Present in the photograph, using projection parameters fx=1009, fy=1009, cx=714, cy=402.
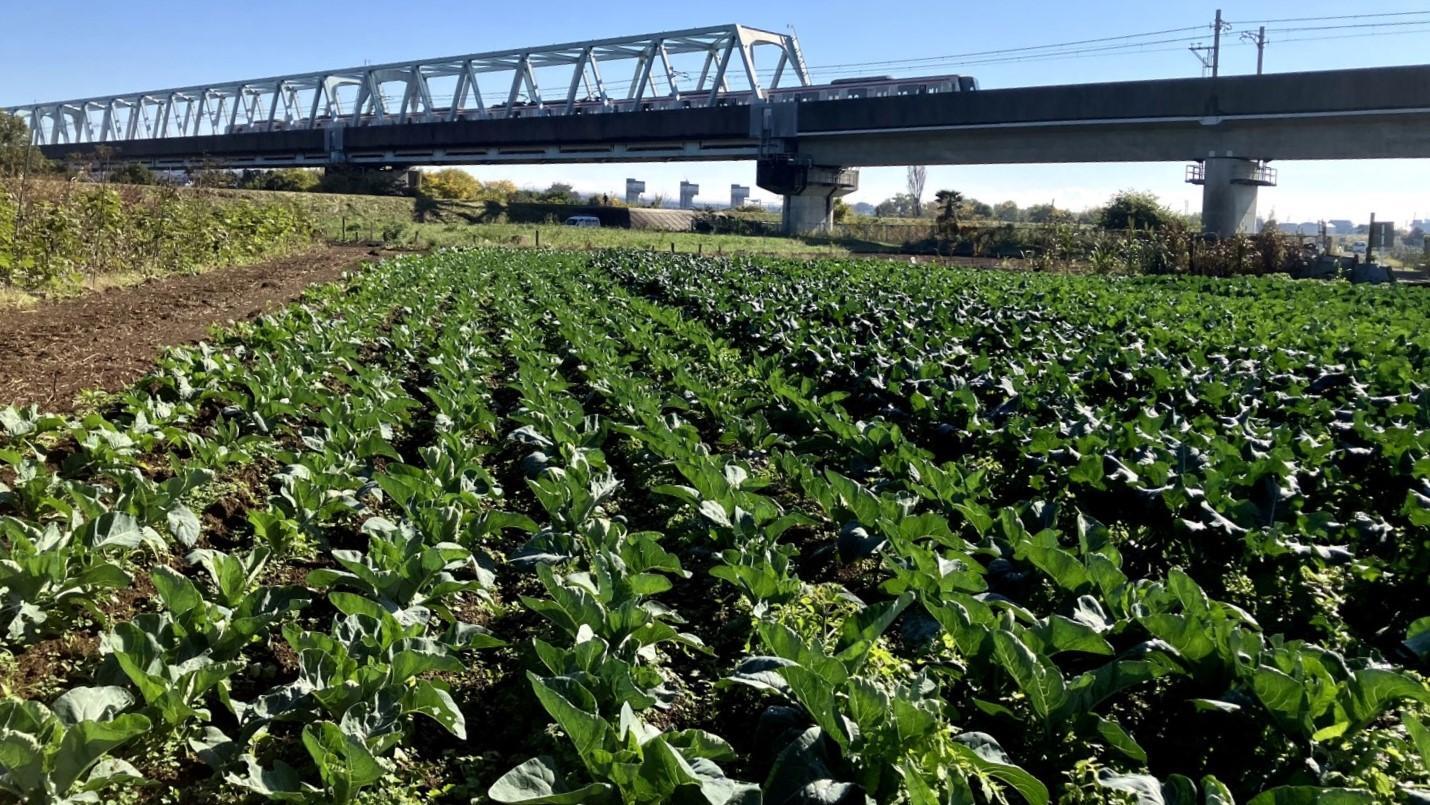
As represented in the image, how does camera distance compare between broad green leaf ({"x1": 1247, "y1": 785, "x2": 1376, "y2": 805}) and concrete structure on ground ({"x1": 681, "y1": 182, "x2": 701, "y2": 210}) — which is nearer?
broad green leaf ({"x1": 1247, "y1": 785, "x2": 1376, "y2": 805})

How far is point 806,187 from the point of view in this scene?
53688mm

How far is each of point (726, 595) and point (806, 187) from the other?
1995 inches

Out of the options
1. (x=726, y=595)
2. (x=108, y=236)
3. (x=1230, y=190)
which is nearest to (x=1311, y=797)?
(x=726, y=595)

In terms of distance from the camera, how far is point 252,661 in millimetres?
3764

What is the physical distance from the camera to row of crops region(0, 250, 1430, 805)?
9.23 feet

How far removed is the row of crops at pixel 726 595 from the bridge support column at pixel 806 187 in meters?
45.7

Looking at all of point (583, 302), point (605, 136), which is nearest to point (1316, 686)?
point (583, 302)

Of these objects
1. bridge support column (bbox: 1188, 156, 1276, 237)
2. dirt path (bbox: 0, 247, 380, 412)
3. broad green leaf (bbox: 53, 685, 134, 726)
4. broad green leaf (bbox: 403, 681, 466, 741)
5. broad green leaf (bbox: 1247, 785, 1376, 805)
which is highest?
bridge support column (bbox: 1188, 156, 1276, 237)

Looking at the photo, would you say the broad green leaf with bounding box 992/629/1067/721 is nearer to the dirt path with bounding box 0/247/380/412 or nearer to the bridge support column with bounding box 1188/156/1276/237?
the dirt path with bounding box 0/247/380/412

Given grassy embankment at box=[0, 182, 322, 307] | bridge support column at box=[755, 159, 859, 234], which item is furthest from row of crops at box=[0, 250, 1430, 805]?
bridge support column at box=[755, 159, 859, 234]

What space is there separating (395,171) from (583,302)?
199ft

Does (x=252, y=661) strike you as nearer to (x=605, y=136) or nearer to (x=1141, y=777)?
(x=1141, y=777)

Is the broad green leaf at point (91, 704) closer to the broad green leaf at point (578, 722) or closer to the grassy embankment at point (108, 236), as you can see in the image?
the broad green leaf at point (578, 722)

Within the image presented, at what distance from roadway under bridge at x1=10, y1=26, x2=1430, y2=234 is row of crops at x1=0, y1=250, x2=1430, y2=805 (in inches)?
1307
